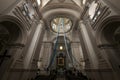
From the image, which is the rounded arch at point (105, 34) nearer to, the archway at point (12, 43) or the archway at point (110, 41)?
the archway at point (110, 41)

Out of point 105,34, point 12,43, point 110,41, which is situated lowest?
point 12,43

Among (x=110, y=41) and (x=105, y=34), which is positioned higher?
(x=105, y=34)

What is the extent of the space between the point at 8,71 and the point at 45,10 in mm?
7381

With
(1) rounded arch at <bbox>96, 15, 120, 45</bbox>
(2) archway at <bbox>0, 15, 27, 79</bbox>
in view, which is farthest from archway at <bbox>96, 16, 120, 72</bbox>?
(2) archway at <bbox>0, 15, 27, 79</bbox>

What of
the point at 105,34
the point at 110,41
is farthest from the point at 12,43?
the point at 110,41

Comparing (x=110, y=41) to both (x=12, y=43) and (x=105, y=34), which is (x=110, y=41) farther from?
(x=12, y=43)

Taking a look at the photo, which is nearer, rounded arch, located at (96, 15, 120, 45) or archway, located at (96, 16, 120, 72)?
archway, located at (96, 16, 120, 72)

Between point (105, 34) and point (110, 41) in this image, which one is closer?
point (110, 41)

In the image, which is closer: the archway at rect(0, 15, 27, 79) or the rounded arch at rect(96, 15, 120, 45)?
the archway at rect(0, 15, 27, 79)

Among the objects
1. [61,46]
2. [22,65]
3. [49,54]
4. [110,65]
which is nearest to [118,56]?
[110,65]

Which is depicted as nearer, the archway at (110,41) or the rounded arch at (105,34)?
the archway at (110,41)

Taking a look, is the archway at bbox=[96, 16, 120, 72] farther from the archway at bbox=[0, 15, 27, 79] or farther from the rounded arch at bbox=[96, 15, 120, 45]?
the archway at bbox=[0, 15, 27, 79]

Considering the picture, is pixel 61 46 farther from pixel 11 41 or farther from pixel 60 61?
pixel 11 41

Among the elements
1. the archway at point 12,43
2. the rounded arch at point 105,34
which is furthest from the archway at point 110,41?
the archway at point 12,43
